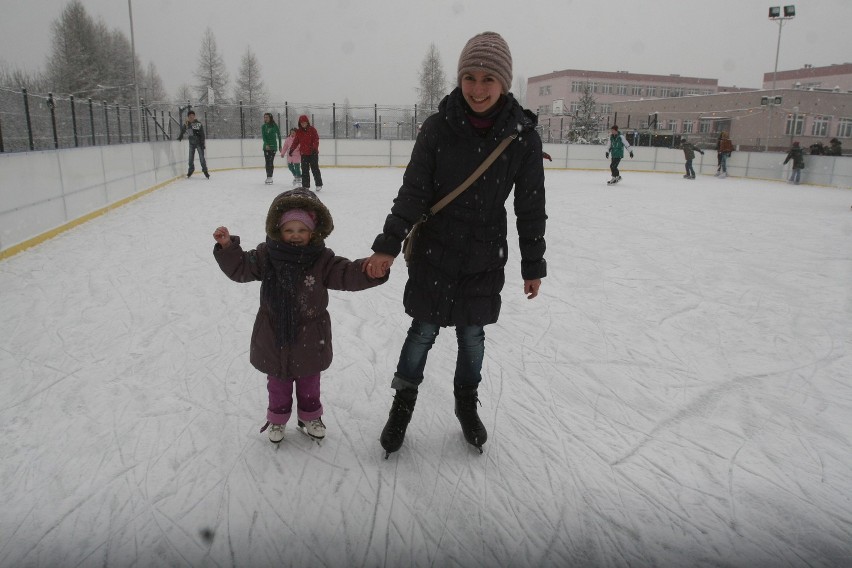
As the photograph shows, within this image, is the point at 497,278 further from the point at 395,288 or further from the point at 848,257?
the point at 848,257

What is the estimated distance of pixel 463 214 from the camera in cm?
190

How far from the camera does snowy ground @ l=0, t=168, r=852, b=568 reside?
172 centimetres

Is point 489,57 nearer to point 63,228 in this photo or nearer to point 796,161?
point 63,228

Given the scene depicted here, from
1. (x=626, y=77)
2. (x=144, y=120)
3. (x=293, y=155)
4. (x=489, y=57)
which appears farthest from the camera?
(x=626, y=77)

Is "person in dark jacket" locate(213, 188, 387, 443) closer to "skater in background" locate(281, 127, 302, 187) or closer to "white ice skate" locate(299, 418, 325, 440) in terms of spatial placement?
"white ice skate" locate(299, 418, 325, 440)

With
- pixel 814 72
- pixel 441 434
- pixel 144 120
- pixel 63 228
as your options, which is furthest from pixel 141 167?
pixel 814 72

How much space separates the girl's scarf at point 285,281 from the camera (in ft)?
6.27

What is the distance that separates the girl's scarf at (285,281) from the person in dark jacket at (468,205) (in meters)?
0.24

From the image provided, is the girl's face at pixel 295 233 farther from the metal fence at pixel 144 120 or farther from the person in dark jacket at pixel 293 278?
the metal fence at pixel 144 120

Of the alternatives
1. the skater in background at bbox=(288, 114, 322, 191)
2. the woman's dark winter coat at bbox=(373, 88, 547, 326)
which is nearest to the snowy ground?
the woman's dark winter coat at bbox=(373, 88, 547, 326)

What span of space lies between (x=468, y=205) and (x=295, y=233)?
60 centimetres

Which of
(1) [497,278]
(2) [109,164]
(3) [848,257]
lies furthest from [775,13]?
(1) [497,278]

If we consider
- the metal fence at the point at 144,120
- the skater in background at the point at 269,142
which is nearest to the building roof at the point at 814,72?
the metal fence at the point at 144,120

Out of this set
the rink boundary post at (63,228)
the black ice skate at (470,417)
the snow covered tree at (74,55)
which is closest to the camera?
the black ice skate at (470,417)
